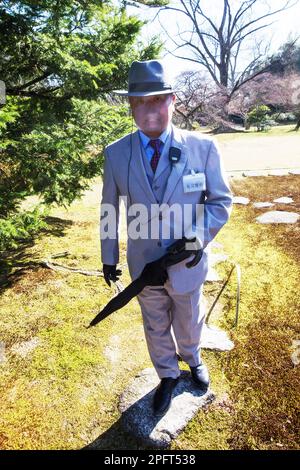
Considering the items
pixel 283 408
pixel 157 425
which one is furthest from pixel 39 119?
pixel 283 408

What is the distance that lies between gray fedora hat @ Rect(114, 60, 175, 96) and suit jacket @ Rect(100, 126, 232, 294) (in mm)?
290

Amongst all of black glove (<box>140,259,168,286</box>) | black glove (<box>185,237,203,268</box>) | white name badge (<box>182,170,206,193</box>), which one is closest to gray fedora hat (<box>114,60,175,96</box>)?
white name badge (<box>182,170,206,193</box>)

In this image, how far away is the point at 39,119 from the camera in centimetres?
502

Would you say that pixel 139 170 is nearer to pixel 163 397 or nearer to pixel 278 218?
pixel 163 397

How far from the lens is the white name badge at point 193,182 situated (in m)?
2.06

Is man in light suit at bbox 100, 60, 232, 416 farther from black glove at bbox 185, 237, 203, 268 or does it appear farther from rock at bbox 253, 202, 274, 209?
rock at bbox 253, 202, 274, 209

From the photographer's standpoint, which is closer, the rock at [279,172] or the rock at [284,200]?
the rock at [284,200]

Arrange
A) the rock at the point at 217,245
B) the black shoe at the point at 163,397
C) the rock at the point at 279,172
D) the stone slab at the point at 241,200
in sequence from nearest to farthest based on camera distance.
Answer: the black shoe at the point at 163,397
the rock at the point at 217,245
the stone slab at the point at 241,200
the rock at the point at 279,172

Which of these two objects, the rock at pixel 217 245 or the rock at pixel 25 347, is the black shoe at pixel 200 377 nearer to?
the rock at pixel 25 347

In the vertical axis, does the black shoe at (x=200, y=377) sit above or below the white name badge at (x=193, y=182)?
below

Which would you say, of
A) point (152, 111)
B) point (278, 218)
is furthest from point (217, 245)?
point (152, 111)

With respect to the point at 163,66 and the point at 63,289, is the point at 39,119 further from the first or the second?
the point at 163,66

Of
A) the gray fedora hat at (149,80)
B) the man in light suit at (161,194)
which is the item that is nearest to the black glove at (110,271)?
the man in light suit at (161,194)

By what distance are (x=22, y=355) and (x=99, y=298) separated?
110cm
